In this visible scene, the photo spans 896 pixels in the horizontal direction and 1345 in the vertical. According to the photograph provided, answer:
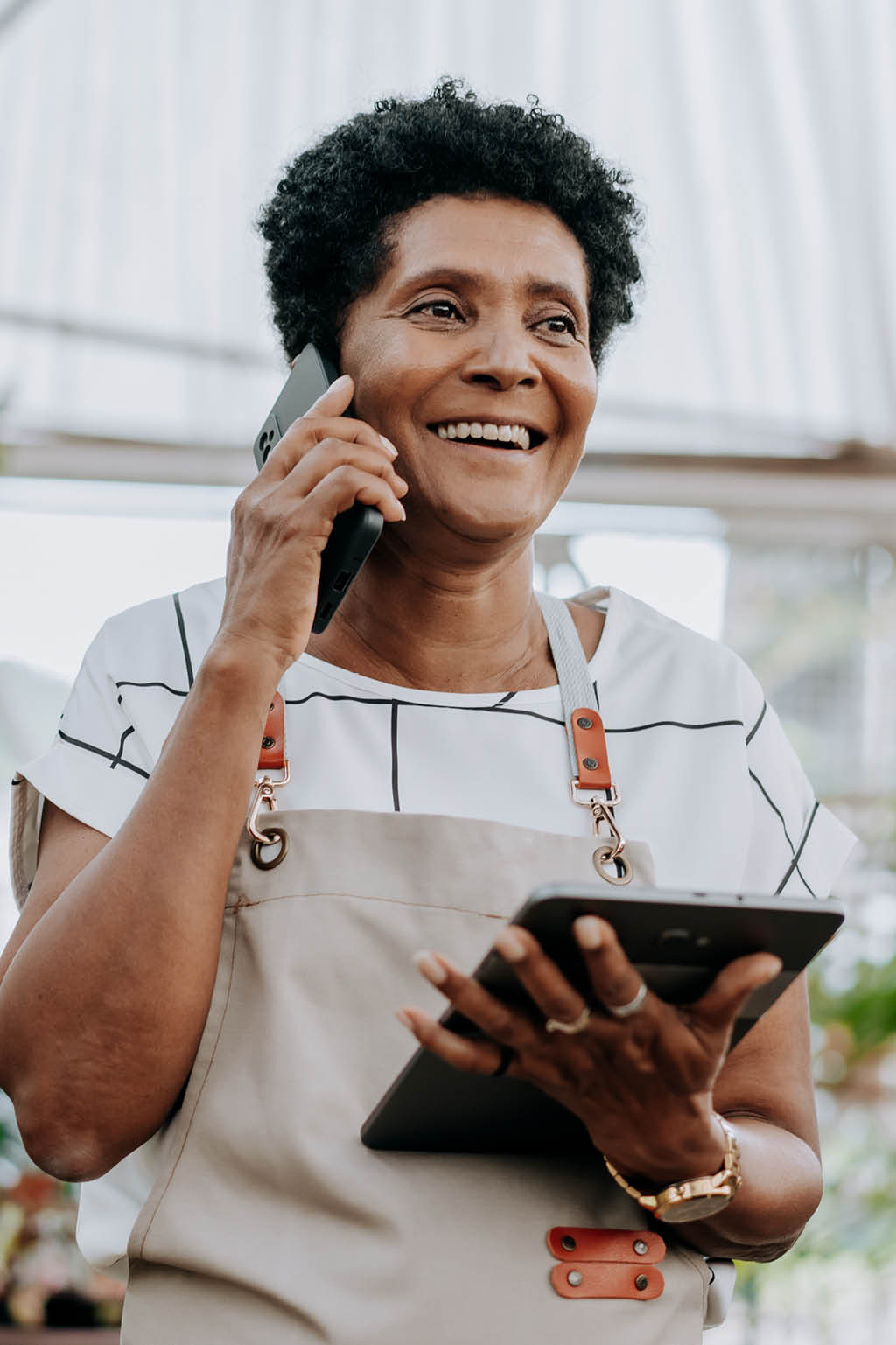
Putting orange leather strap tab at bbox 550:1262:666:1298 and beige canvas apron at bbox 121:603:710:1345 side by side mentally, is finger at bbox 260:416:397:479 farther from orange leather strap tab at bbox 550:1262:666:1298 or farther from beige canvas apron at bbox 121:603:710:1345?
orange leather strap tab at bbox 550:1262:666:1298

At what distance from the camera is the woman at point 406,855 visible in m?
1.36

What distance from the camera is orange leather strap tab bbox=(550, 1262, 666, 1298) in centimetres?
139

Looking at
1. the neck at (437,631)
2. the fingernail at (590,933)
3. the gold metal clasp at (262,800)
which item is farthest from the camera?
the neck at (437,631)

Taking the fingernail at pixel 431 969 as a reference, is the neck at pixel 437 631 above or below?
above

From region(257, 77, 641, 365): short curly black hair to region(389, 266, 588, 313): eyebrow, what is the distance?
79 millimetres

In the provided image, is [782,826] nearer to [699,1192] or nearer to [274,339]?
[699,1192]

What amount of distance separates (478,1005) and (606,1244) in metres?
0.44

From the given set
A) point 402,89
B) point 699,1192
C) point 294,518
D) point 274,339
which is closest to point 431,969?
point 699,1192

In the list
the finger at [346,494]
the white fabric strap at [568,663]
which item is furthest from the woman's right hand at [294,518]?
the white fabric strap at [568,663]

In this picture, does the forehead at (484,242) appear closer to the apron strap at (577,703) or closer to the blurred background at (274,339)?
the apron strap at (577,703)

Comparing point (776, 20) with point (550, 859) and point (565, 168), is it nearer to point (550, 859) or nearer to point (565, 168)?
point (565, 168)

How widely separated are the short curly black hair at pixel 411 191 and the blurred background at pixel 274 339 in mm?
1100

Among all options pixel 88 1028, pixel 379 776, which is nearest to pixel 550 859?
pixel 379 776

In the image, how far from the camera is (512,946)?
1052 mm
